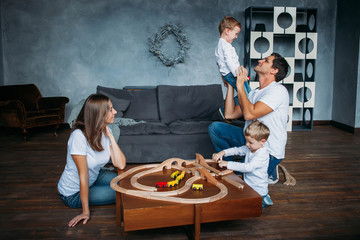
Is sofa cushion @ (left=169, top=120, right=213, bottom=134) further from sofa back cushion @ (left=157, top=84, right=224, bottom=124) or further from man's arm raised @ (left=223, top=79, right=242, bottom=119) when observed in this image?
man's arm raised @ (left=223, top=79, right=242, bottom=119)

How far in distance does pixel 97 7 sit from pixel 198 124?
327 cm

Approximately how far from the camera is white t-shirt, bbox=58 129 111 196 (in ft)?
6.49

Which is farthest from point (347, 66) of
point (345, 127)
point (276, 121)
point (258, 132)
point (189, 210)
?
point (189, 210)

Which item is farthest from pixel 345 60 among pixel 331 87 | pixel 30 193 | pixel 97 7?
pixel 30 193

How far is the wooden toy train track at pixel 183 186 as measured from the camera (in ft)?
5.60

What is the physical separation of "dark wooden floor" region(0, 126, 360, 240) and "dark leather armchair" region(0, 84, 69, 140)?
0.79 meters

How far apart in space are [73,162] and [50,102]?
3.35 metres

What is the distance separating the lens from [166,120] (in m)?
3.97

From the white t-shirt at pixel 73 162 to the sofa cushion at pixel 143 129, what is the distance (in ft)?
4.14

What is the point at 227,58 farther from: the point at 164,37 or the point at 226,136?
the point at 164,37

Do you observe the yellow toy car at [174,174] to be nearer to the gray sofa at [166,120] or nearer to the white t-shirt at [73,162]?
the white t-shirt at [73,162]

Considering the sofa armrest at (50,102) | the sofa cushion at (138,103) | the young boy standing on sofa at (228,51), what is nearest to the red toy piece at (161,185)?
the young boy standing on sofa at (228,51)

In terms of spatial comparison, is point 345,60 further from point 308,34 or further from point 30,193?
point 30,193

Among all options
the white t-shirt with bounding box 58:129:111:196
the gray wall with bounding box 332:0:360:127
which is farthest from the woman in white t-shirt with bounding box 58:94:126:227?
the gray wall with bounding box 332:0:360:127
